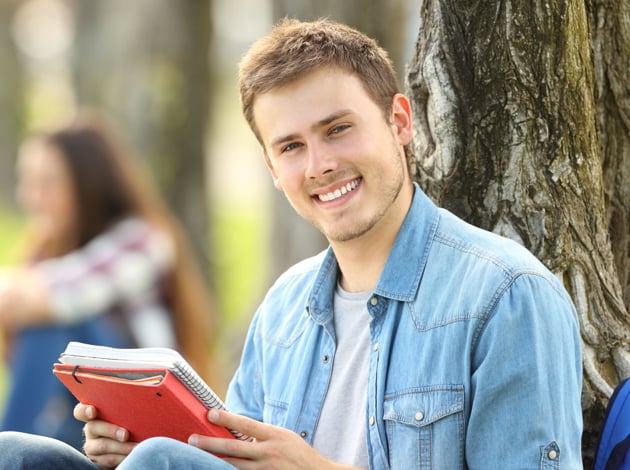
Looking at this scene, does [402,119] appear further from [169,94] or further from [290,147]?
[169,94]

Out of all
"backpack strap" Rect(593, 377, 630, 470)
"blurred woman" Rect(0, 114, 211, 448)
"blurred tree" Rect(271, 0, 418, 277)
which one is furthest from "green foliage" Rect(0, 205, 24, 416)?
"backpack strap" Rect(593, 377, 630, 470)

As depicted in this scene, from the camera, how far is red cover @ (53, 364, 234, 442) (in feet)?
8.34

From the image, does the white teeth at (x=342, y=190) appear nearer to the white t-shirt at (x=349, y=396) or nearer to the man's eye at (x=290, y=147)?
Result: the man's eye at (x=290, y=147)

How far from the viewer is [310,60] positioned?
288 cm

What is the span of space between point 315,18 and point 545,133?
308cm

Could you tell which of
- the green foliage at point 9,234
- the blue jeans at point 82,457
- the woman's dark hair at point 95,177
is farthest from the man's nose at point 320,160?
the green foliage at point 9,234

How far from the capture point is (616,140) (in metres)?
3.28

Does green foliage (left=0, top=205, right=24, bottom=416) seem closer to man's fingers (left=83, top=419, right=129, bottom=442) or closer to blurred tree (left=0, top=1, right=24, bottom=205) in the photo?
blurred tree (left=0, top=1, right=24, bottom=205)

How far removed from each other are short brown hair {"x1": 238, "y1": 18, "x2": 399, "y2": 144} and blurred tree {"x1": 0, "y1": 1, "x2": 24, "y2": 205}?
21.1 meters

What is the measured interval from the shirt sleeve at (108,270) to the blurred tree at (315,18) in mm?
946

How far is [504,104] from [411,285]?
63 centimetres

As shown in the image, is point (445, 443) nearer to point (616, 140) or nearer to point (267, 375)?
point (267, 375)

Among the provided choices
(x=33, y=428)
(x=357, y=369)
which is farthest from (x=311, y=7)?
(x=357, y=369)

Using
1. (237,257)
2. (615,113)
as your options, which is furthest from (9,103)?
(615,113)
